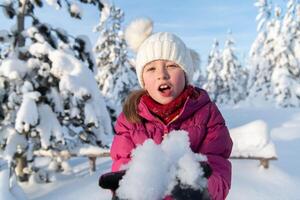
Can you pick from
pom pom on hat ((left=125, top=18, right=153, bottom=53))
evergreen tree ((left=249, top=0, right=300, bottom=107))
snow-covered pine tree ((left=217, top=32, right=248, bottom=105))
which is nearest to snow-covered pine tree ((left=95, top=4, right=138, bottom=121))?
evergreen tree ((left=249, top=0, right=300, bottom=107))

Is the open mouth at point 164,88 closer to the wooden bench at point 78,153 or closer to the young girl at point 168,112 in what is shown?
the young girl at point 168,112

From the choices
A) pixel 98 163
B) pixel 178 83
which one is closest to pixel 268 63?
pixel 98 163

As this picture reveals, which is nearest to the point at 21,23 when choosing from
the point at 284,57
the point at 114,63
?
the point at 114,63

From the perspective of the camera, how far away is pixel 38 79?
1197 cm

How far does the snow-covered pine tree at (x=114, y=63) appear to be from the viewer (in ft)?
125

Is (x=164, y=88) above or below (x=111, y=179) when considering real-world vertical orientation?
above

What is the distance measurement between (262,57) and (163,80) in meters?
44.4

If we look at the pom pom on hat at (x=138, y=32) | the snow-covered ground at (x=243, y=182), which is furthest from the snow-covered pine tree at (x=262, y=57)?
the pom pom on hat at (x=138, y=32)

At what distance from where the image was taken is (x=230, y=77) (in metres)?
59.2

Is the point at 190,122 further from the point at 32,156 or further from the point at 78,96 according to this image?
the point at 32,156

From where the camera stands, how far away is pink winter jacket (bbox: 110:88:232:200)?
2467mm

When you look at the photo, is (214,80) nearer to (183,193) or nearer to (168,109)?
(168,109)

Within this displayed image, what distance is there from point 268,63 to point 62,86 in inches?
1412

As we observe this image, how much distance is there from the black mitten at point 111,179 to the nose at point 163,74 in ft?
2.34
